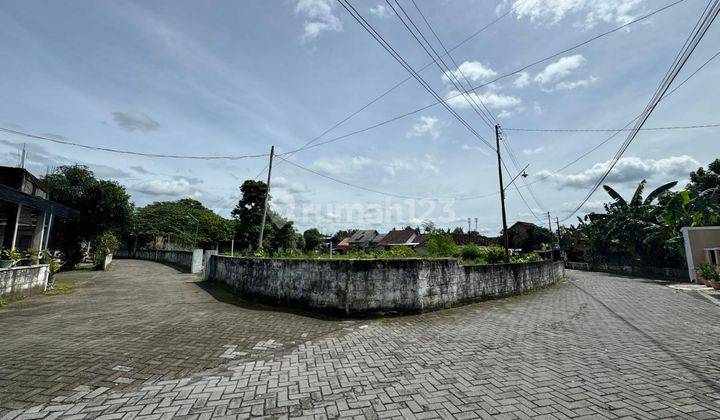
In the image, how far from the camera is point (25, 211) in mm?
18641

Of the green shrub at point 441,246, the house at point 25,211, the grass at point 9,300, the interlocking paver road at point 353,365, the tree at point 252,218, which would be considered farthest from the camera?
the tree at point 252,218

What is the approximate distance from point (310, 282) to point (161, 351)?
12.3 ft

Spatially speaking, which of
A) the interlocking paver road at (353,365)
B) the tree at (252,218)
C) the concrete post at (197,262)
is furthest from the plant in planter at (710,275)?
the tree at (252,218)

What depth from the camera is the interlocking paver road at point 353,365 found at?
127 inches

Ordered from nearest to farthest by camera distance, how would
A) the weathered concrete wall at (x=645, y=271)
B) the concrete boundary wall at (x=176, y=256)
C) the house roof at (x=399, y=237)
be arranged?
the concrete boundary wall at (x=176, y=256) < the weathered concrete wall at (x=645, y=271) < the house roof at (x=399, y=237)

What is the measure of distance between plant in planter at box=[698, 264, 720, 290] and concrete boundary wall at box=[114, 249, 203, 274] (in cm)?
2711

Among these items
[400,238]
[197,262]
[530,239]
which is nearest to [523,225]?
[530,239]

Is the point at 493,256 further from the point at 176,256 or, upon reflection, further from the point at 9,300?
the point at 176,256

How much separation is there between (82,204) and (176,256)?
8.02 m

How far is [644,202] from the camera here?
26156mm

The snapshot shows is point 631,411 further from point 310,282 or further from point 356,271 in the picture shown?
point 310,282

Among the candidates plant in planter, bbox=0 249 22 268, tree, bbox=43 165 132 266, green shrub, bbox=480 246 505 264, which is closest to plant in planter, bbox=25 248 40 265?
plant in planter, bbox=0 249 22 268

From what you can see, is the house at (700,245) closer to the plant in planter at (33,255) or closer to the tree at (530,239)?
the plant in planter at (33,255)

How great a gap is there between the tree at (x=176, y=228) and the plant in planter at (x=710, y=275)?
4298cm
